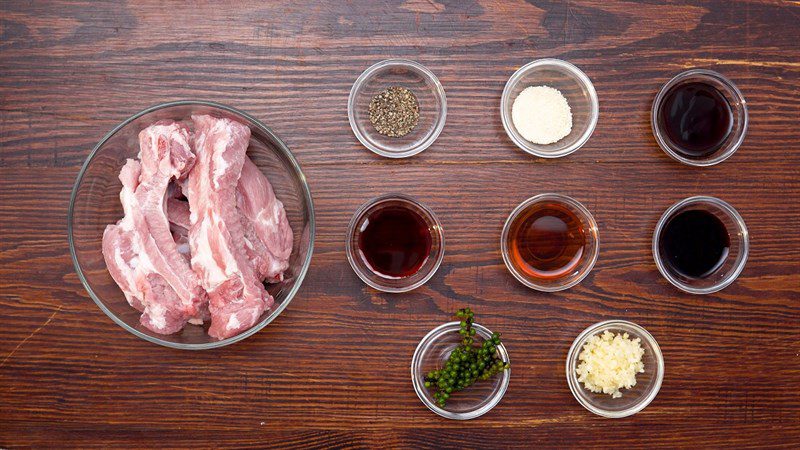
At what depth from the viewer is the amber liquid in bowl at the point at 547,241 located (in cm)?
223

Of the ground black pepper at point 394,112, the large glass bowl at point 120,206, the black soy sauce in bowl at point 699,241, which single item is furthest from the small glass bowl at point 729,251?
the large glass bowl at point 120,206

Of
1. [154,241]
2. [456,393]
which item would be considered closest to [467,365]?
[456,393]

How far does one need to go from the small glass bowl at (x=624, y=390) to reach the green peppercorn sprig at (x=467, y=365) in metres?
0.26

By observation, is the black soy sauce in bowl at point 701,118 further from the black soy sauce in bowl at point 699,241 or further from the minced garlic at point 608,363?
the minced garlic at point 608,363

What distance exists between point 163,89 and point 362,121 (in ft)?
2.20

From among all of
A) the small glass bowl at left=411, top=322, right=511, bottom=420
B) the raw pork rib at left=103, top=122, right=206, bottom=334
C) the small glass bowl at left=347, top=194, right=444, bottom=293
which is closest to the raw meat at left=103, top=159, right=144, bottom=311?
the raw pork rib at left=103, top=122, right=206, bottom=334

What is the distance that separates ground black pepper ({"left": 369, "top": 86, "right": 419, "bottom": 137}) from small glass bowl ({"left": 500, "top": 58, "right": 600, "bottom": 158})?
31 centimetres

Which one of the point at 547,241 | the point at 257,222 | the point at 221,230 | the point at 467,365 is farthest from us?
the point at 547,241

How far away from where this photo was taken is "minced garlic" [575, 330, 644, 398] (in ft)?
7.20

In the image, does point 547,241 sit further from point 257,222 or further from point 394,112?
point 257,222

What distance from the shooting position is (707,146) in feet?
7.46

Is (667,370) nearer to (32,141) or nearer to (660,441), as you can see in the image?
(660,441)

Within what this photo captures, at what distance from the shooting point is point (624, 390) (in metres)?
2.28

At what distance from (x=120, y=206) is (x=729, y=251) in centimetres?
208
